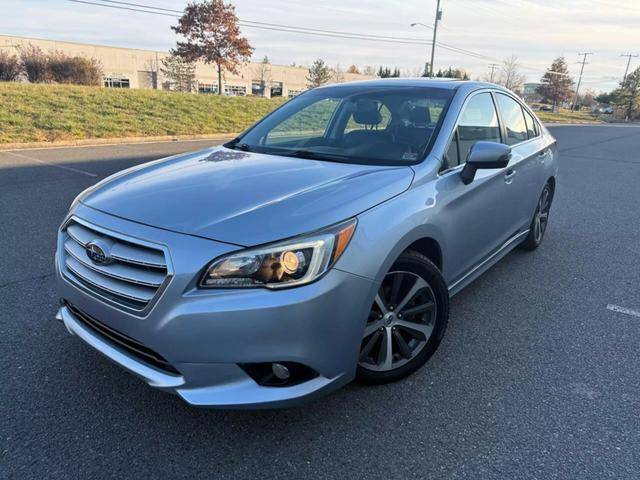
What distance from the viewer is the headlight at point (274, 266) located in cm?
192

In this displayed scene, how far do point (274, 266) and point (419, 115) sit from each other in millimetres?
1790

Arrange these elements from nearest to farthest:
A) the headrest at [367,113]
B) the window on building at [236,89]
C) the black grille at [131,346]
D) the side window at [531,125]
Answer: the black grille at [131,346]
the headrest at [367,113]
the side window at [531,125]
the window on building at [236,89]

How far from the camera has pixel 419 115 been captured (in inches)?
125

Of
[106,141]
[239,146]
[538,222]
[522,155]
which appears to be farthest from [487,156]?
[106,141]

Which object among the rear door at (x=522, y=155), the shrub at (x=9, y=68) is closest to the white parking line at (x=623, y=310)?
the rear door at (x=522, y=155)

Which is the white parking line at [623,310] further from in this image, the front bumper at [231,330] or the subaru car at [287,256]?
the front bumper at [231,330]

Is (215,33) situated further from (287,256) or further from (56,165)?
(287,256)

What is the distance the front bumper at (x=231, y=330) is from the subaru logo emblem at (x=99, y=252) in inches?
5.2

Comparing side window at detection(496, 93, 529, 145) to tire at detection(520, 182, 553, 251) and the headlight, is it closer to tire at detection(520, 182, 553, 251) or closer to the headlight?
tire at detection(520, 182, 553, 251)

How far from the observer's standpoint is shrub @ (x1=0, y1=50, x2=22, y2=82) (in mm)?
22719

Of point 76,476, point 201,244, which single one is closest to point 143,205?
point 201,244

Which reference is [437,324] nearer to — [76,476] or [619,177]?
[76,476]

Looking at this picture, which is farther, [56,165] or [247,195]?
[56,165]

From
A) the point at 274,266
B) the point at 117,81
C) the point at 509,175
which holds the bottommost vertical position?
the point at 274,266
